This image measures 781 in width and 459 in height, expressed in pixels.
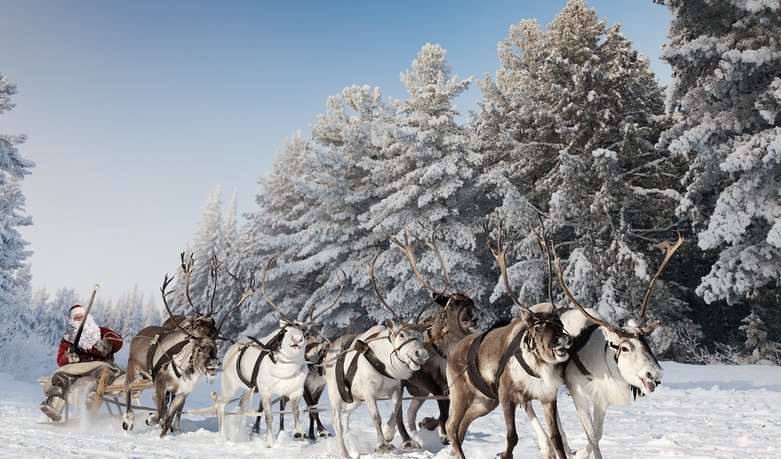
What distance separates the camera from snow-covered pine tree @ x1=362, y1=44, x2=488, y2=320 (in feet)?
68.4

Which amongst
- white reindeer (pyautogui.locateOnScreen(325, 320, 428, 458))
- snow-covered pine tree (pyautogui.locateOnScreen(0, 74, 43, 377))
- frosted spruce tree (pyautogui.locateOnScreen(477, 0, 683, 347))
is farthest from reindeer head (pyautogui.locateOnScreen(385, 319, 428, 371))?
snow-covered pine tree (pyautogui.locateOnScreen(0, 74, 43, 377))

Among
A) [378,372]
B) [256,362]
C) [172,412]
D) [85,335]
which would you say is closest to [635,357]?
[378,372]

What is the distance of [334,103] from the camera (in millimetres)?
30969

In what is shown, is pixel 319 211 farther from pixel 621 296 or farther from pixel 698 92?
pixel 698 92

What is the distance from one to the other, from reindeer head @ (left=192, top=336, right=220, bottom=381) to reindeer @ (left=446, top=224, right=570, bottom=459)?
12.6 ft

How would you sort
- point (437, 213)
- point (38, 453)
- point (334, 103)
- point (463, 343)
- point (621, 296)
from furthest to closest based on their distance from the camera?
point (334, 103), point (437, 213), point (621, 296), point (463, 343), point (38, 453)

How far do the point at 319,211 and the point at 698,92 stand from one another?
1539 cm

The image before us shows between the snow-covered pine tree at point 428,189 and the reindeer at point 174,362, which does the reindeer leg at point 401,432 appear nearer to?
the reindeer at point 174,362

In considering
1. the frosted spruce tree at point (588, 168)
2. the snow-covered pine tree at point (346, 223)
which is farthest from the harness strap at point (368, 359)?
the snow-covered pine tree at point (346, 223)

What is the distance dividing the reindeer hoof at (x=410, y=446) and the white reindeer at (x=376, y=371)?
20 centimetres

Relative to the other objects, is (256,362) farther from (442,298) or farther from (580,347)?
(580,347)

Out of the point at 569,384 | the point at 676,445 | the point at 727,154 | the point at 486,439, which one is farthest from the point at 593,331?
the point at 727,154

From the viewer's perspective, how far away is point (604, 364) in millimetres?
4680

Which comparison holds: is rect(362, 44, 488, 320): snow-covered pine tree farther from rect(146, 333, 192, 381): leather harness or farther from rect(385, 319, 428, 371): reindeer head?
rect(385, 319, 428, 371): reindeer head
